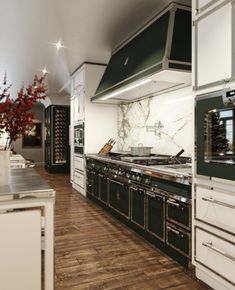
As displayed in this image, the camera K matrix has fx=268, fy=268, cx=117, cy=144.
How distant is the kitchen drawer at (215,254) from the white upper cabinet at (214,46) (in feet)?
3.91

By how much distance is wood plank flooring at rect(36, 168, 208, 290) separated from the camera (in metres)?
2.24

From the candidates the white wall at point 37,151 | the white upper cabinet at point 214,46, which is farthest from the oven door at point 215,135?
the white wall at point 37,151

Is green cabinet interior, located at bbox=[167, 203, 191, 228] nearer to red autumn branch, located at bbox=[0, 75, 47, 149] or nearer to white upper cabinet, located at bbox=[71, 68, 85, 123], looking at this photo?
red autumn branch, located at bbox=[0, 75, 47, 149]

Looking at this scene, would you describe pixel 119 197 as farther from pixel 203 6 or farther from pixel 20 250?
pixel 203 6

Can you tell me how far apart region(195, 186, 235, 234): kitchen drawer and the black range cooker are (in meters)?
0.15

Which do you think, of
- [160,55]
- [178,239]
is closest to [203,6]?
[160,55]

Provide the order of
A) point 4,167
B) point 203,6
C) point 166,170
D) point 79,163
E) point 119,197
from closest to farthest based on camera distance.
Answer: point 4,167, point 203,6, point 166,170, point 119,197, point 79,163

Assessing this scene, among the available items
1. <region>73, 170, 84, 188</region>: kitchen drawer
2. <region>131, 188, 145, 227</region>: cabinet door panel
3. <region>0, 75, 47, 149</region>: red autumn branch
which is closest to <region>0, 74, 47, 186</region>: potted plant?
<region>0, 75, 47, 149</region>: red autumn branch

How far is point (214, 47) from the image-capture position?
207cm

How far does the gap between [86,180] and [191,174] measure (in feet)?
10.9

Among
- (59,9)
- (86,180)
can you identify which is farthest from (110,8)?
(86,180)

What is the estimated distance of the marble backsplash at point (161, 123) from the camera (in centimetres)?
362

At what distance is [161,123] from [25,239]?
2992 mm

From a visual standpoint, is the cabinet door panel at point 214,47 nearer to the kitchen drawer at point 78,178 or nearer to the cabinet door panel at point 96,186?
the cabinet door panel at point 96,186
